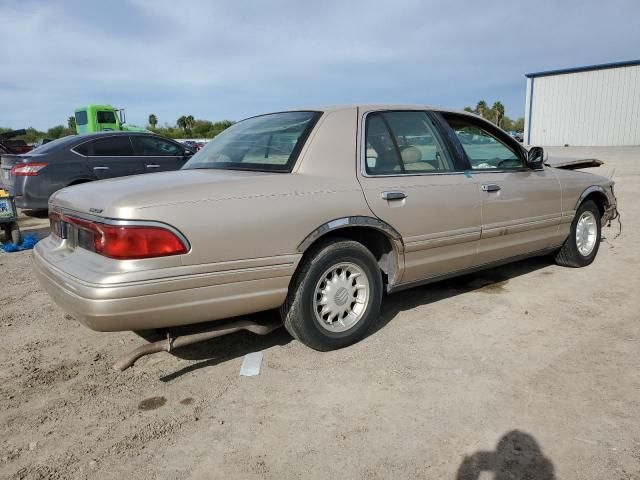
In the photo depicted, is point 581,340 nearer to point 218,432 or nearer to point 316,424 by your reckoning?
point 316,424

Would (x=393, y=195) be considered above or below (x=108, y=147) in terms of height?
below

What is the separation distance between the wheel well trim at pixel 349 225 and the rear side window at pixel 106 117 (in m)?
20.4

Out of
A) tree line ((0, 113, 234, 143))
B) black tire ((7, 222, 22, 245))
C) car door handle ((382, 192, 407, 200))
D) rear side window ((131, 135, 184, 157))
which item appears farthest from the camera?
tree line ((0, 113, 234, 143))

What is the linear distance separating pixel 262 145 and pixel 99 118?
19716 millimetres

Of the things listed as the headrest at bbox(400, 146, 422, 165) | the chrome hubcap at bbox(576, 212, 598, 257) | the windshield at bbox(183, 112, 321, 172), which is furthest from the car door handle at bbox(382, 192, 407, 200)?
the chrome hubcap at bbox(576, 212, 598, 257)

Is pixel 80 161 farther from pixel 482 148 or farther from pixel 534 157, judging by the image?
pixel 534 157

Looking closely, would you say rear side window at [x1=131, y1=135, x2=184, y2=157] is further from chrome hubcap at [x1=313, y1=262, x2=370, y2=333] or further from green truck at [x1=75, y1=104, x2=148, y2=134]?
green truck at [x1=75, y1=104, x2=148, y2=134]

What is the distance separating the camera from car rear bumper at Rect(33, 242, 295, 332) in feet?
8.02

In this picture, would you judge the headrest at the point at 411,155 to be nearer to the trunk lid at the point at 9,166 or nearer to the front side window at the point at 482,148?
the front side window at the point at 482,148

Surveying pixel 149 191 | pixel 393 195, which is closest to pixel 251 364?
pixel 149 191

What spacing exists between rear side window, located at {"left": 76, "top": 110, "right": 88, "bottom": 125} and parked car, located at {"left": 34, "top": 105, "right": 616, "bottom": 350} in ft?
64.4

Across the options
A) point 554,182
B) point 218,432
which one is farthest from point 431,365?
point 554,182

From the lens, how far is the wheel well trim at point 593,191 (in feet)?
15.9

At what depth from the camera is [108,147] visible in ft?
27.2
